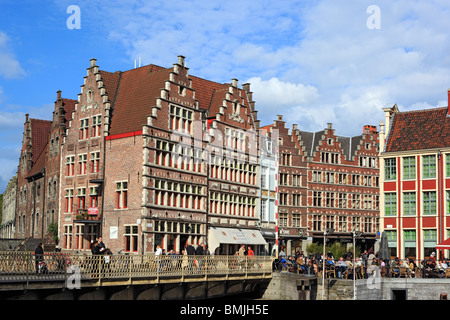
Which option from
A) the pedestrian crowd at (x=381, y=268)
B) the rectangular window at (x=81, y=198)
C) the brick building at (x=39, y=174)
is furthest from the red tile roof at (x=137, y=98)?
the pedestrian crowd at (x=381, y=268)

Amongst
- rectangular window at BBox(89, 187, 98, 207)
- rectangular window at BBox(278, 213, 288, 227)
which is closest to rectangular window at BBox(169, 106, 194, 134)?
rectangular window at BBox(89, 187, 98, 207)

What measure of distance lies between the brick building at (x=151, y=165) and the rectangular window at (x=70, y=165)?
12 cm

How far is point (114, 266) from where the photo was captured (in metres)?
27.2

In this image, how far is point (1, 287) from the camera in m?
22.8

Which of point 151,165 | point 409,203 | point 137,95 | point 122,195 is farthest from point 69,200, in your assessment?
A: point 409,203

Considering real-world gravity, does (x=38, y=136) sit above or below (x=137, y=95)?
below

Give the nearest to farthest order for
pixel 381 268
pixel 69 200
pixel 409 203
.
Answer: pixel 381 268
pixel 409 203
pixel 69 200

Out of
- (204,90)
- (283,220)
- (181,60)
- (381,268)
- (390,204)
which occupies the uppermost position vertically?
(181,60)

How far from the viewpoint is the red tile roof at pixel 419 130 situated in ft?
148

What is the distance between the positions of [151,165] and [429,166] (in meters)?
17.7

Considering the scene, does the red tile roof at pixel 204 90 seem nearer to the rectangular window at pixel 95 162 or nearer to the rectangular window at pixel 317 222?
the rectangular window at pixel 95 162

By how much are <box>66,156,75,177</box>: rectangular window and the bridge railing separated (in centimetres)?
1746

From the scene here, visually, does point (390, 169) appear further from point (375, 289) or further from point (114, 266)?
point (114, 266)

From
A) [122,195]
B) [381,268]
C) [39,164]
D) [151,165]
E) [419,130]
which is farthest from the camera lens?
[39,164]
